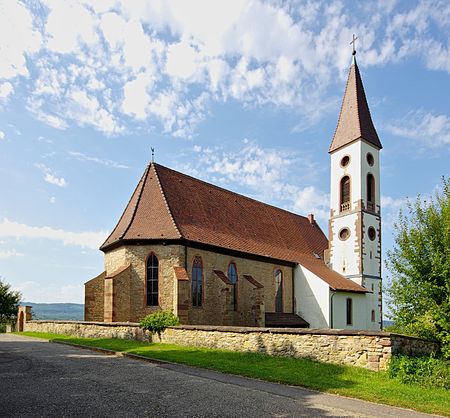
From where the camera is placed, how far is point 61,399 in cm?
864

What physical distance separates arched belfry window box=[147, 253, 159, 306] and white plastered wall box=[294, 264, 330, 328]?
11738 millimetres

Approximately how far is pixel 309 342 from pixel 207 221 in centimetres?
1428

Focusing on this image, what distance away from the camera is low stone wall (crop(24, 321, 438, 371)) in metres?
12.6

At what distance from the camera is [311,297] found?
100 feet

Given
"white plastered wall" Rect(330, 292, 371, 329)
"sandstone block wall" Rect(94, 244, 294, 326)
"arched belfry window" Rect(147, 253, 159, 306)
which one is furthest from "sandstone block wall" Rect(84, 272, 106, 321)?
"white plastered wall" Rect(330, 292, 371, 329)

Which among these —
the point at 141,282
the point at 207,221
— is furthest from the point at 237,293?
the point at 141,282

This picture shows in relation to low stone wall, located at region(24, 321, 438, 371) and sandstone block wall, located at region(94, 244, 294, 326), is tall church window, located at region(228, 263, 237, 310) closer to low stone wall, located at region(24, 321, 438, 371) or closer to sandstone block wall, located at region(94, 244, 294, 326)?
sandstone block wall, located at region(94, 244, 294, 326)

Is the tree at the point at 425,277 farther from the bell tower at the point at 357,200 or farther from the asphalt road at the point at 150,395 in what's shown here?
the bell tower at the point at 357,200

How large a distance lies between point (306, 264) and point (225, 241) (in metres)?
8.23

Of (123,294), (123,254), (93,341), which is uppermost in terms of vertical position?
(123,254)

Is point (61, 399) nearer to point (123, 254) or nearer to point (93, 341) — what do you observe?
point (93, 341)

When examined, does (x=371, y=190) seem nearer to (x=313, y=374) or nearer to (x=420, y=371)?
(x=420, y=371)

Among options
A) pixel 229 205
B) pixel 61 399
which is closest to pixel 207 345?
pixel 61 399

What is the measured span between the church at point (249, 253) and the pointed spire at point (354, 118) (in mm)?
97
